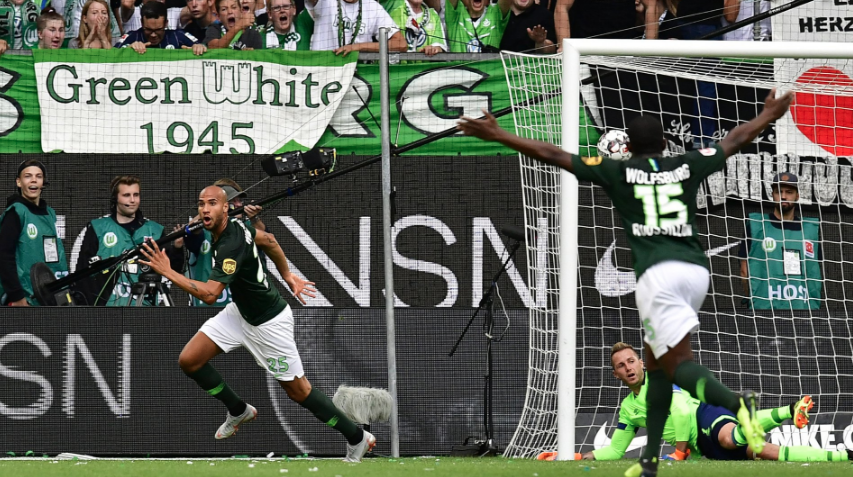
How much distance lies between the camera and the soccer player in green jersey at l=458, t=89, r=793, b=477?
592 cm

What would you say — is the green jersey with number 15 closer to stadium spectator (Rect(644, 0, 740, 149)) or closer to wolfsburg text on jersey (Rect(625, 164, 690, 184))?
wolfsburg text on jersey (Rect(625, 164, 690, 184))

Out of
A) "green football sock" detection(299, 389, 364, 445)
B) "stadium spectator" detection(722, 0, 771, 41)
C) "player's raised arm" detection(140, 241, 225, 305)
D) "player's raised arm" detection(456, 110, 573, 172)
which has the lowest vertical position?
"green football sock" detection(299, 389, 364, 445)

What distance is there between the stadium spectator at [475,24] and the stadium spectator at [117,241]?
404 centimetres

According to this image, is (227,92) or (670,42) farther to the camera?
(227,92)

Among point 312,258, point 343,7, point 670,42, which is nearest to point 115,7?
point 343,7

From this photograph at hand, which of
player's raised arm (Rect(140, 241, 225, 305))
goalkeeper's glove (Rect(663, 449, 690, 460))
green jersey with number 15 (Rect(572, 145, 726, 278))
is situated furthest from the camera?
goalkeeper's glove (Rect(663, 449, 690, 460))

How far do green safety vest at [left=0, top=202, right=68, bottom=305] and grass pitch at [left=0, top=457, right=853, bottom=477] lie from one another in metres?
2.62

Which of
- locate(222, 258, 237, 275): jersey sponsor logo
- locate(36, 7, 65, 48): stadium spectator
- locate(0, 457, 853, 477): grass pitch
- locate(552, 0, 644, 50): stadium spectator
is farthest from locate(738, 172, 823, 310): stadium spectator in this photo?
locate(36, 7, 65, 48): stadium spectator

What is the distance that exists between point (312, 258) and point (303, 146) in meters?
1.41

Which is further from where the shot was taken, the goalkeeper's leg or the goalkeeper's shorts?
the goalkeeper's shorts

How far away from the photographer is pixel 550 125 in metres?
9.68

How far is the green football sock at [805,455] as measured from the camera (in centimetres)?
873

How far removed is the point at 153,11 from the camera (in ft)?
40.9

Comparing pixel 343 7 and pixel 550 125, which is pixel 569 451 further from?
pixel 343 7
